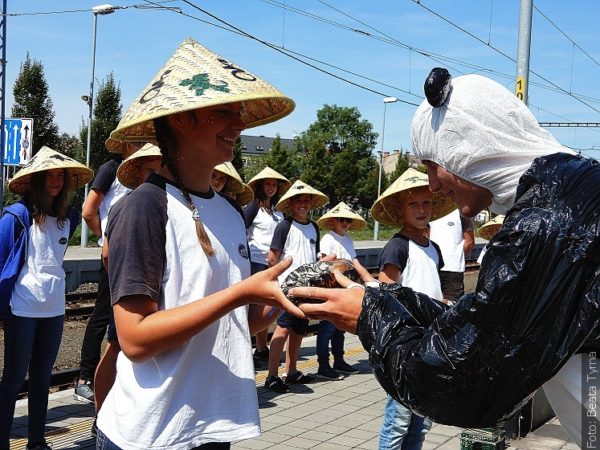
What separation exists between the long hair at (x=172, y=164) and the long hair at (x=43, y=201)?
2.87 metres

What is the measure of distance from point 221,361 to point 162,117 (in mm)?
879

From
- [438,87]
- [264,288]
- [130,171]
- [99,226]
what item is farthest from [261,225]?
[438,87]

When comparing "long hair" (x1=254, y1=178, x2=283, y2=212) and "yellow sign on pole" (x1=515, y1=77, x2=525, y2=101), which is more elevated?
"yellow sign on pole" (x1=515, y1=77, x2=525, y2=101)

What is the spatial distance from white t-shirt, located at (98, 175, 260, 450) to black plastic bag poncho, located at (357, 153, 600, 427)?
0.82m

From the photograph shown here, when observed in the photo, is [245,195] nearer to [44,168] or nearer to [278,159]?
[44,168]

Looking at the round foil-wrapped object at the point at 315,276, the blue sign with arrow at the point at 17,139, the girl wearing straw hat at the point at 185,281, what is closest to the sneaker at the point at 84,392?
the girl wearing straw hat at the point at 185,281

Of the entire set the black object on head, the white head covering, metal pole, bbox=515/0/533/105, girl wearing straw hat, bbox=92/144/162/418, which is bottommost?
girl wearing straw hat, bbox=92/144/162/418

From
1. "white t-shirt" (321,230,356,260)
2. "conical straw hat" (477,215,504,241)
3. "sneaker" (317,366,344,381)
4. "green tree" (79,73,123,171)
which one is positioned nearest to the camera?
"sneaker" (317,366,344,381)

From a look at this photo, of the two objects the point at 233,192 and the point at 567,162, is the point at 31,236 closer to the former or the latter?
the point at 233,192

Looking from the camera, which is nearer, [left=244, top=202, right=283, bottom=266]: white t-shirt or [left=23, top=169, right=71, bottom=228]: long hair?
[left=23, top=169, right=71, bottom=228]: long hair

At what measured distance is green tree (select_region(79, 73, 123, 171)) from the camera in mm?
Answer: 30984

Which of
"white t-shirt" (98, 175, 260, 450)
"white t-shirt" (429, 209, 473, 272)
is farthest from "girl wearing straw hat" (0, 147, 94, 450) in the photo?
"white t-shirt" (429, 209, 473, 272)

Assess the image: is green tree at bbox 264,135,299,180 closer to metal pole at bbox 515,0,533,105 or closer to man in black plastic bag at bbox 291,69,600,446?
metal pole at bbox 515,0,533,105

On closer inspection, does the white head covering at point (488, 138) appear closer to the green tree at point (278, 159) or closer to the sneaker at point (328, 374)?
the sneaker at point (328, 374)
